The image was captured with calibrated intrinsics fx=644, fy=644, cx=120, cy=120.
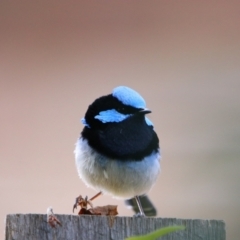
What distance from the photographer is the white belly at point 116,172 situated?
2639mm

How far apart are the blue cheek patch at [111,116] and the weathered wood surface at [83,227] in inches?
36.2

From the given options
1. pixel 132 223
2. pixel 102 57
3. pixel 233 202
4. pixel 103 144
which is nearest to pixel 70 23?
pixel 102 57

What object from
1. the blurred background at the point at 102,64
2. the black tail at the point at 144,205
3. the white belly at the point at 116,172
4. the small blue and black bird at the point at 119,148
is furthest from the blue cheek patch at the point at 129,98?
the blurred background at the point at 102,64

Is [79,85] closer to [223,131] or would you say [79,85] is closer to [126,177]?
[223,131]

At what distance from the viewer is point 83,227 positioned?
1.76m

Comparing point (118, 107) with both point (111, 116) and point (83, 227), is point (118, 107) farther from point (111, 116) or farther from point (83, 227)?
point (83, 227)

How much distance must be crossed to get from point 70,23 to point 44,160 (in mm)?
1079

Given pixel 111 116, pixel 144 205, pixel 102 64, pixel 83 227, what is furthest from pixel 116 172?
pixel 102 64

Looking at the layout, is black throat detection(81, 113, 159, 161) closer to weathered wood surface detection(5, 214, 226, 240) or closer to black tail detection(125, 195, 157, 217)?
black tail detection(125, 195, 157, 217)

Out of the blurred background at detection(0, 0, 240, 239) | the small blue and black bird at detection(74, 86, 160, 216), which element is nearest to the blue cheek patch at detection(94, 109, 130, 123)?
the small blue and black bird at detection(74, 86, 160, 216)

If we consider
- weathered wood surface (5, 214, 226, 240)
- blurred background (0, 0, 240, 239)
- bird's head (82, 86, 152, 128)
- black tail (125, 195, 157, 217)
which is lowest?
weathered wood surface (5, 214, 226, 240)

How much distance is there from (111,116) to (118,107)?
49 millimetres

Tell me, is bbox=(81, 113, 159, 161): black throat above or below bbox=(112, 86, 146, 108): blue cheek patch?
below

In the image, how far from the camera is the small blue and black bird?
2.65 meters
